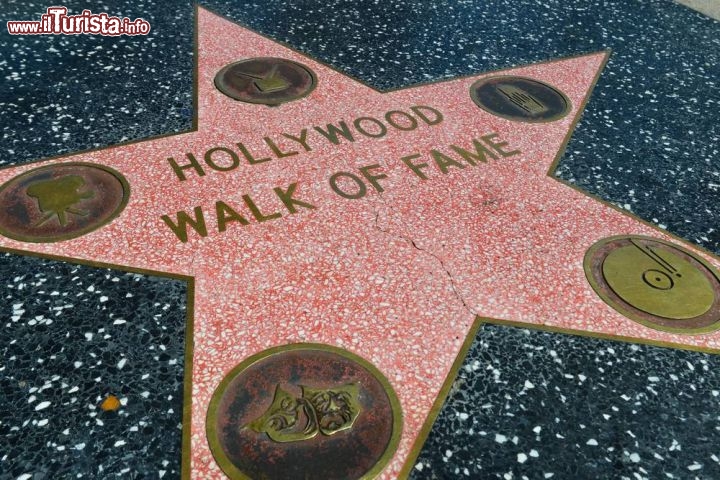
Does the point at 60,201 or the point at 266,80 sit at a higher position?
the point at 266,80

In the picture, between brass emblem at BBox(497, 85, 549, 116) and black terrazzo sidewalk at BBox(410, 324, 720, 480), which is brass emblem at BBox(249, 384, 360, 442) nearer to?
black terrazzo sidewalk at BBox(410, 324, 720, 480)

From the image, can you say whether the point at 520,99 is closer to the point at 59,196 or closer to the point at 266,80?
the point at 266,80

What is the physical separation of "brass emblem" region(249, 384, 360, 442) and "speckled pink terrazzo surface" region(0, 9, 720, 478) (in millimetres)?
141

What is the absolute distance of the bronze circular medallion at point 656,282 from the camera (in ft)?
6.51

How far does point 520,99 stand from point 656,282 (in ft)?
4.07

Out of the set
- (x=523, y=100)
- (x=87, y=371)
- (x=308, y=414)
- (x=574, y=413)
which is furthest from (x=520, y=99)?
(x=87, y=371)

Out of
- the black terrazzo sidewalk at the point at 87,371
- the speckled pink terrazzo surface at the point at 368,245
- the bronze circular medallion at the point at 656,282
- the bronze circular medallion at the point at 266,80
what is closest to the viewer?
the black terrazzo sidewalk at the point at 87,371

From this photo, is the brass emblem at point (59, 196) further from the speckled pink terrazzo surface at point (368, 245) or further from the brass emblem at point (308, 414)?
the brass emblem at point (308, 414)

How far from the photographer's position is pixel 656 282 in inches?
82.5

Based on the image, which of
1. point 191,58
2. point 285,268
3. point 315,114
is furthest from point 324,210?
point 191,58

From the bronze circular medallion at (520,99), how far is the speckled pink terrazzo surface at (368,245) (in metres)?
0.10

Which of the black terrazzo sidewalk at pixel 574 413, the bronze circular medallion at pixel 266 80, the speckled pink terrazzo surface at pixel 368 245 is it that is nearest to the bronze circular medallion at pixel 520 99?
the speckled pink terrazzo surface at pixel 368 245

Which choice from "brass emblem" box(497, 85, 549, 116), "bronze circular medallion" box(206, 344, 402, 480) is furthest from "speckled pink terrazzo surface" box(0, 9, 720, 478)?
"brass emblem" box(497, 85, 549, 116)

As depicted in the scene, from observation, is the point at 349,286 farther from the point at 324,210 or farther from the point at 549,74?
the point at 549,74
